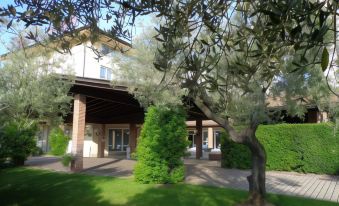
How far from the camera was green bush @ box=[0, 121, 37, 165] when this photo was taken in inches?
750

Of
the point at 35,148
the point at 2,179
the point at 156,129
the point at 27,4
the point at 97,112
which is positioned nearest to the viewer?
the point at 27,4

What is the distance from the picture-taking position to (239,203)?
908 centimetres

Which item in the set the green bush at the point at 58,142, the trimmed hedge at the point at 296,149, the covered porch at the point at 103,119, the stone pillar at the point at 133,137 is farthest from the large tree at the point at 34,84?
the green bush at the point at 58,142

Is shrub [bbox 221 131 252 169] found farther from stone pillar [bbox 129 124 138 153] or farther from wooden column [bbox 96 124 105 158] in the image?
wooden column [bbox 96 124 105 158]

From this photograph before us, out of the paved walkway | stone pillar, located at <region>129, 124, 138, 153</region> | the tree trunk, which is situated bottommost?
the paved walkway

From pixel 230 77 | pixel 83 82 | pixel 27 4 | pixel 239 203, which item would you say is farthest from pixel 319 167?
pixel 27 4

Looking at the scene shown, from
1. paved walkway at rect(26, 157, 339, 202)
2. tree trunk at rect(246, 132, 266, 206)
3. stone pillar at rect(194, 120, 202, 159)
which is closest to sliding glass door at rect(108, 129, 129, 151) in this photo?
stone pillar at rect(194, 120, 202, 159)

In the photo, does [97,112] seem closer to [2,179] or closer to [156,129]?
[2,179]

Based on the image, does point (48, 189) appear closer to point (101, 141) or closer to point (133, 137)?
point (133, 137)

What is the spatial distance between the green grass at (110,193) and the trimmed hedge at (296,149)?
6284 mm

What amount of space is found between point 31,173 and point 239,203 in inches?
433

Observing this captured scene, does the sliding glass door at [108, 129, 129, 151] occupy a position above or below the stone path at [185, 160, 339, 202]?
above

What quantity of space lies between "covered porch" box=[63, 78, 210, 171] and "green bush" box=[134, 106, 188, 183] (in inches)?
41.4

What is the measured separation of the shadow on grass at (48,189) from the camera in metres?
10.2
